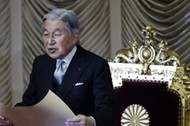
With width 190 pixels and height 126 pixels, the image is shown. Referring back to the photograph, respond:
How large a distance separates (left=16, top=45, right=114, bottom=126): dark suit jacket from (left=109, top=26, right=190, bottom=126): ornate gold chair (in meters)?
0.57

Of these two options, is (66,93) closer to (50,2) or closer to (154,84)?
(154,84)

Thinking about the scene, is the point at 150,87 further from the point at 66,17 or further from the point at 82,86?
the point at 66,17

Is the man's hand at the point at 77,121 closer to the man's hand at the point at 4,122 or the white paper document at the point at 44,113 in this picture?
the white paper document at the point at 44,113

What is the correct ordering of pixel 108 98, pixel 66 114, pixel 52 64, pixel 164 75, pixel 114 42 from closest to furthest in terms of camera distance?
pixel 66 114, pixel 108 98, pixel 52 64, pixel 164 75, pixel 114 42

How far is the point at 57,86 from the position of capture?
5.42ft

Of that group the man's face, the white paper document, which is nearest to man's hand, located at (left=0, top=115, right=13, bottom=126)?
the white paper document

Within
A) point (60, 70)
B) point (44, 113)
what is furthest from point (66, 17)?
point (44, 113)

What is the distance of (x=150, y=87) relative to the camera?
85.4 inches

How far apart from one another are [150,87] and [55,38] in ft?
2.56

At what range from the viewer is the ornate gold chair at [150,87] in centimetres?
213

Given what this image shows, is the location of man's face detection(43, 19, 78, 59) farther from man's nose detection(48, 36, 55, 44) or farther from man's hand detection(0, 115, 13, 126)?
man's hand detection(0, 115, 13, 126)

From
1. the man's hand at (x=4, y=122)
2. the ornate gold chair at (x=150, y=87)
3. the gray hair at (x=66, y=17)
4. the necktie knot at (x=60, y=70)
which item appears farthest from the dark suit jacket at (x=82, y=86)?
the ornate gold chair at (x=150, y=87)

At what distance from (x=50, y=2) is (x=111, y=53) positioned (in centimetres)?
55

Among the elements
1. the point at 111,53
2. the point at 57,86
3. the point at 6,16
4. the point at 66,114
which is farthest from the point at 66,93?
the point at 6,16
